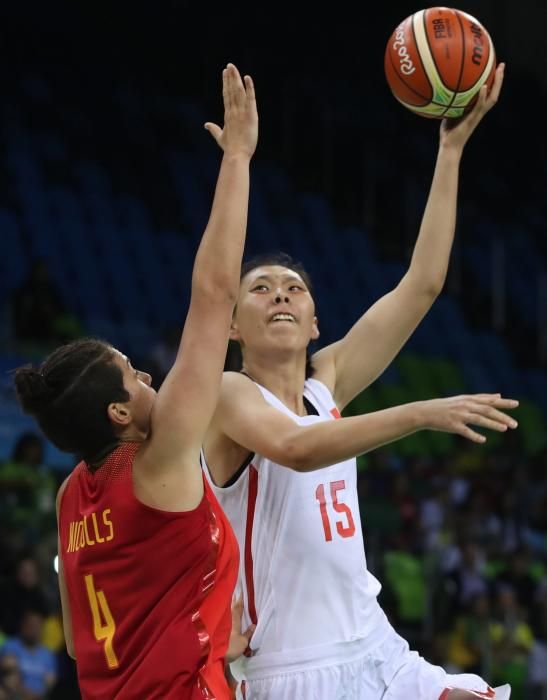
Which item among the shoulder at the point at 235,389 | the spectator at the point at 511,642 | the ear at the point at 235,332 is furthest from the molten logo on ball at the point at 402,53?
the spectator at the point at 511,642

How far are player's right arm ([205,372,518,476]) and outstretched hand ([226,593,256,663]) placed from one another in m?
0.37

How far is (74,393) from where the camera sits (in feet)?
9.52

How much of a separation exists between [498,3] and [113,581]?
16.5 m

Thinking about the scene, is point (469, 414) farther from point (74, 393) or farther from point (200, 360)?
point (74, 393)

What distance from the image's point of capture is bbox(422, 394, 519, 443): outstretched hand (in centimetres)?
286

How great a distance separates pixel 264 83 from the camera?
16.3m

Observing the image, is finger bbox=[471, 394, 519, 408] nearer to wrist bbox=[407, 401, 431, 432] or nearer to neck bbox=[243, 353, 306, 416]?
wrist bbox=[407, 401, 431, 432]

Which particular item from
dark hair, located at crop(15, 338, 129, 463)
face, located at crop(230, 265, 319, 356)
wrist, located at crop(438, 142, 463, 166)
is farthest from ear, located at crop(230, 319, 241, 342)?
dark hair, located at crop(15, 338, 129, 463)

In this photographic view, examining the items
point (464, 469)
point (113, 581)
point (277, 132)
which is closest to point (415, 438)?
point (464, 469)

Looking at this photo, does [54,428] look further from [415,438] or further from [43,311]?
[415,438]

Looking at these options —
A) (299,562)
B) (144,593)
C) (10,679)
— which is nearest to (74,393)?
(144,593)

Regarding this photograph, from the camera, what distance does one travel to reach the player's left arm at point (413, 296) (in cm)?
407

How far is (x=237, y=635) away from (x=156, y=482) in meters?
0.89

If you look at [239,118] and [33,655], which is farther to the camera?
[33,655]
